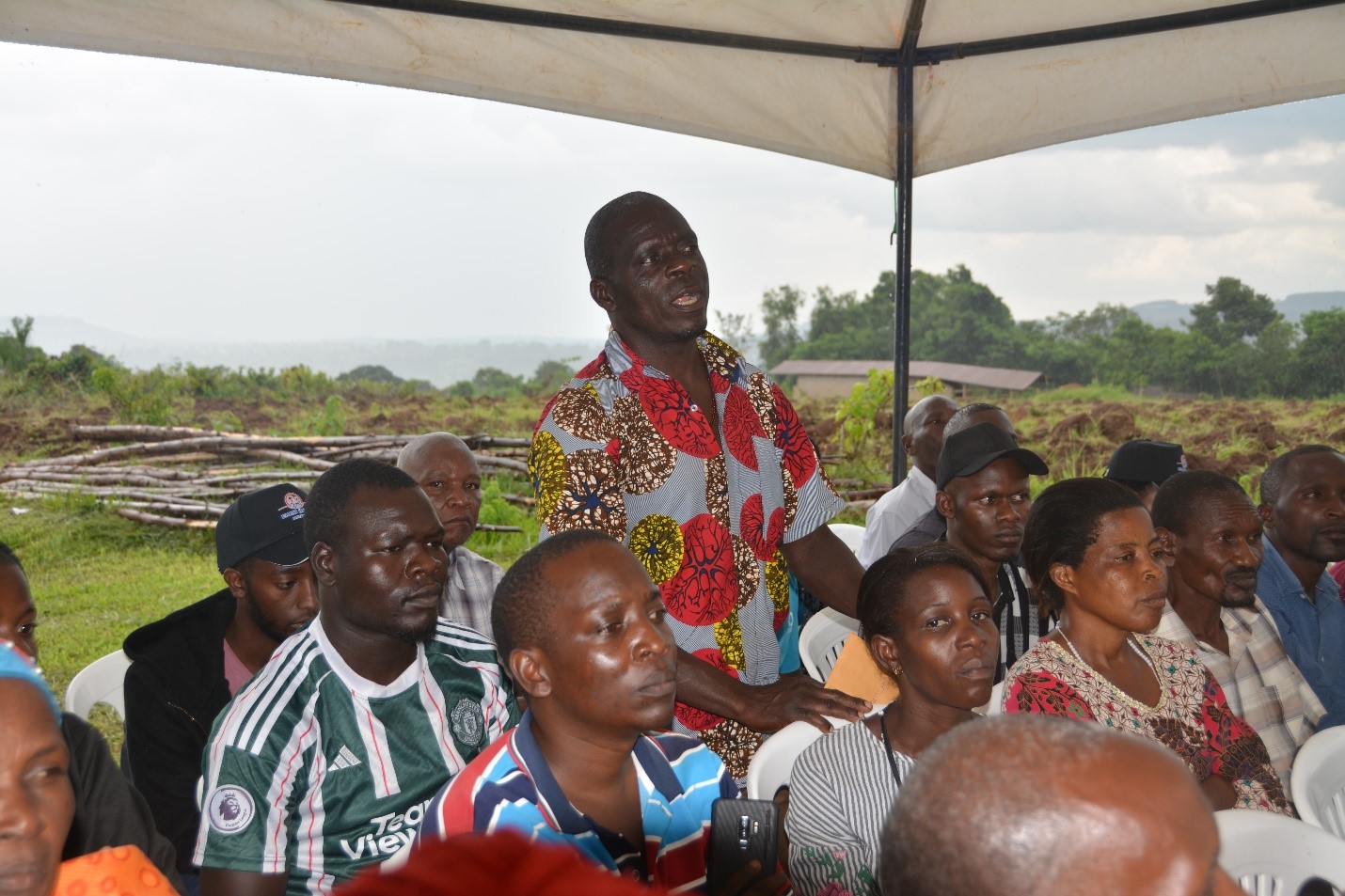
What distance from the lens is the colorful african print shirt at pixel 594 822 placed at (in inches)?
73.5

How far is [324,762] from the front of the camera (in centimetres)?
224

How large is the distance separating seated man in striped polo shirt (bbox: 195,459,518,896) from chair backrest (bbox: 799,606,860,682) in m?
1.57

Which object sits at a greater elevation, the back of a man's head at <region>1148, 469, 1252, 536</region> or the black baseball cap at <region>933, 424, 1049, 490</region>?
the black baseball cap at <region>933, 424, 1049, 490</region>

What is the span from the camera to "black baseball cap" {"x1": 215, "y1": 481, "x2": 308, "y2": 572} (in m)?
2.97

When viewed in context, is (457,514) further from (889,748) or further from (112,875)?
(112,875)

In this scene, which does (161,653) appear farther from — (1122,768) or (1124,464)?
(1124,464)

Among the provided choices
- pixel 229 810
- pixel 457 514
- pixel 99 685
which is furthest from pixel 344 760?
pixel 457 514

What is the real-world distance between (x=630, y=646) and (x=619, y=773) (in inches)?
10.9

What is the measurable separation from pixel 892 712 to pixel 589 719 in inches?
34.3

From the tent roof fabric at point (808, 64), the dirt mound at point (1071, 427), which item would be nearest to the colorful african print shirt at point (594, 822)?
the tent roof fabric at point (808, 64)

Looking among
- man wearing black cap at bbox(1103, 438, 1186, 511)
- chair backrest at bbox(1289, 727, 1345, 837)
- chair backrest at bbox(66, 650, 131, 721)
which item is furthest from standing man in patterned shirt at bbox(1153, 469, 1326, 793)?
chair backrest at bbox(66, 650, 131, 721)

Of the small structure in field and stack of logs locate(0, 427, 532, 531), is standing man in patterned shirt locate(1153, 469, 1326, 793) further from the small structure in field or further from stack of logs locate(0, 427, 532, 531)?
stack of logs locate(0, 427, 532, 531)

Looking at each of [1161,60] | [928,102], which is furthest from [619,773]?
[1161,60]

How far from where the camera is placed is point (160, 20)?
312 centimetres
